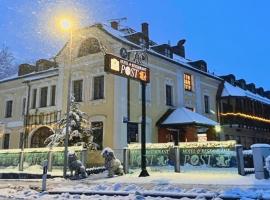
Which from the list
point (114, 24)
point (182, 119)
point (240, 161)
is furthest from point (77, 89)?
point (240, 161)

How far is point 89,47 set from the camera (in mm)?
29641

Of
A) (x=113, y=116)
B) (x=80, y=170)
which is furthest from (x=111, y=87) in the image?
(x=80, y=170)

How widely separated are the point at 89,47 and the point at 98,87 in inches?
132

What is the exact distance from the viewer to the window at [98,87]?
28.4 metres

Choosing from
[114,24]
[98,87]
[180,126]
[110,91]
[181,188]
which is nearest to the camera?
[181,188]

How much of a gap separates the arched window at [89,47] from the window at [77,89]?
7.18 ft

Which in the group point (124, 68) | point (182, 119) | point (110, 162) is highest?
point (124, 68)

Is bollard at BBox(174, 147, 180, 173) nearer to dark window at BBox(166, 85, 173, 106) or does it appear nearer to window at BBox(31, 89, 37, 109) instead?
dark window at BBox(166, 85, 173, 106)

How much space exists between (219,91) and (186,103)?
6474mm

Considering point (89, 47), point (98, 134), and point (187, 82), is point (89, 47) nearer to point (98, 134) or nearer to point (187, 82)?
point (98, 134)

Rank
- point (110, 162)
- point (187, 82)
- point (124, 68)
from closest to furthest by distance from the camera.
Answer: point (124, 68), point (110, 162), point (187, 82)

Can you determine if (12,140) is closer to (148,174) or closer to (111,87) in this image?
(111,87)

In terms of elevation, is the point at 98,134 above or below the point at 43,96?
below

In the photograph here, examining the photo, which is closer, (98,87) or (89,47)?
Answer: (98,87)
